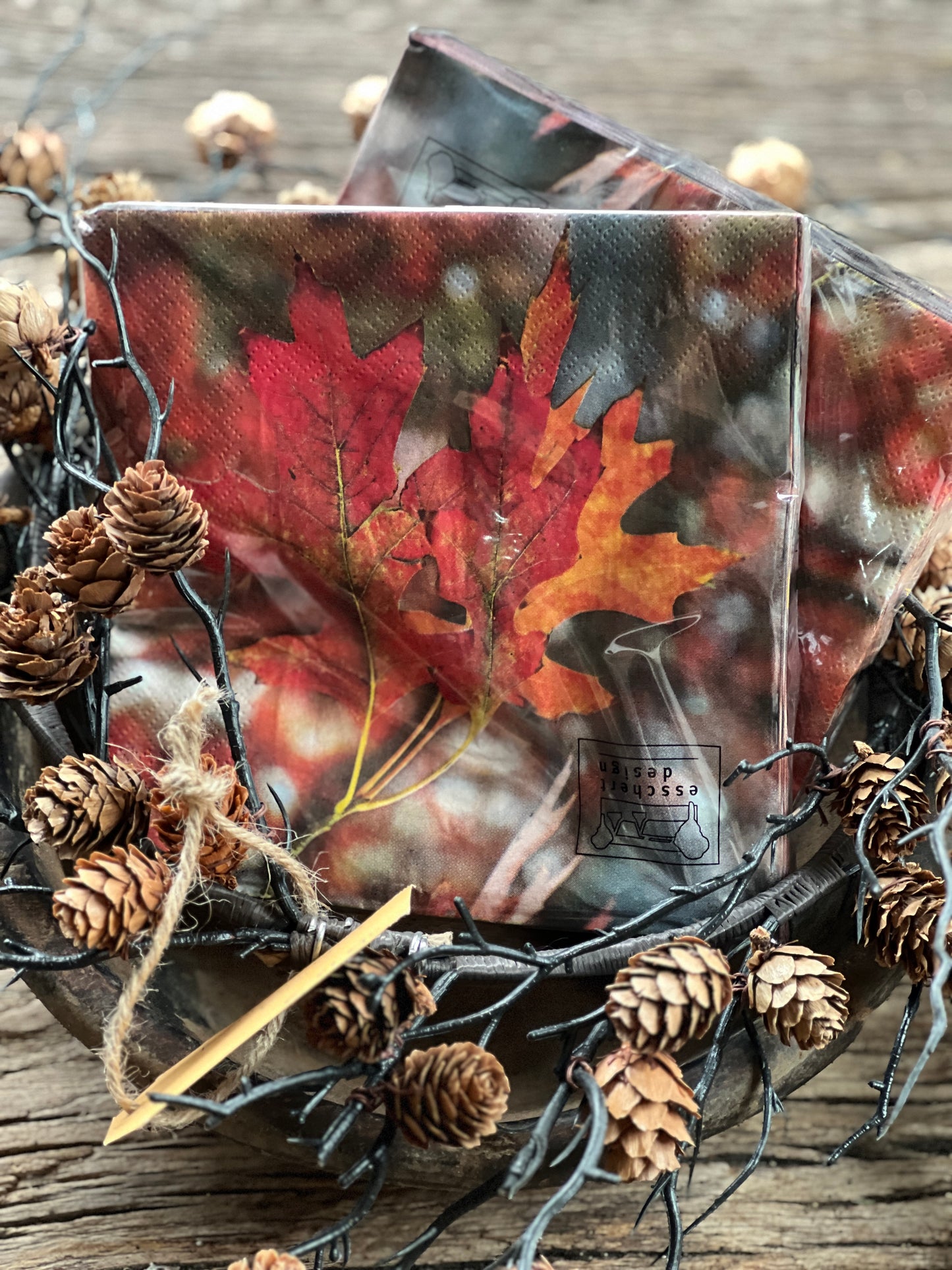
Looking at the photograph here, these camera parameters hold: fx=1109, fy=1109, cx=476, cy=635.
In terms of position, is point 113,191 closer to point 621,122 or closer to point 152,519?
point 152,519

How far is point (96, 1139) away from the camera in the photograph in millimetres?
485

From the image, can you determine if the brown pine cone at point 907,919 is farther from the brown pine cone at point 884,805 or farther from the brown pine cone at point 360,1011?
the brown pine cone at point 360,1011

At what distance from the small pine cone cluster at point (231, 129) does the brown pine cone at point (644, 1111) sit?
1.76 ft

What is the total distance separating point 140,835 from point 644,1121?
180 mm

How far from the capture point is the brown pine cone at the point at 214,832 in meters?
0.36

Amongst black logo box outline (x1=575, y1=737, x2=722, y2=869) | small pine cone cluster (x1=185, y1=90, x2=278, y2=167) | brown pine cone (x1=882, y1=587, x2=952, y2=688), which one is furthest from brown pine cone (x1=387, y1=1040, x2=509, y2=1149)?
small pine cone cluster (x1=185, y1=90, x2=278, y2=167)

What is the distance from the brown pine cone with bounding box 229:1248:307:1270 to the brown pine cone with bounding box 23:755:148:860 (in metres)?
0.13

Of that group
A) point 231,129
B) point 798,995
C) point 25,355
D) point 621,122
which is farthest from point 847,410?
point 621,122

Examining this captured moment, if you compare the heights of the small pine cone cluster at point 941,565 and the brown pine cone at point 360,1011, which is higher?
the small pine cone cluster at point 941,565

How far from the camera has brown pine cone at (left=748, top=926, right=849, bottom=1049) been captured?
354 millimetres

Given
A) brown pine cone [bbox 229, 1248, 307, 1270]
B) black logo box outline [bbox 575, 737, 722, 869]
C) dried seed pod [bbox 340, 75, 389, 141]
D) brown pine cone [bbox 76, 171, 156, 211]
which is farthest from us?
dried seed pod [bbox 340, 75, 389, 141]

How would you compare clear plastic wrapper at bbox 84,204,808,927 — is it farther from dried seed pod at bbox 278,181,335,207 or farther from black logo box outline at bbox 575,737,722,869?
dried seed pod at bbox 278,181,335,207

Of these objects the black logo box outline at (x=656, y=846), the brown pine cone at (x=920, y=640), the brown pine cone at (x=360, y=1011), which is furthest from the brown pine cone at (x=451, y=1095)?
the brown pine cone at (x=920, y=640)

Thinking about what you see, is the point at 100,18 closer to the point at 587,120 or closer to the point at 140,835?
the point at 587,120
